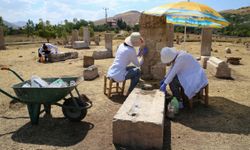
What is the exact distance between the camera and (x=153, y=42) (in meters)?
7.98

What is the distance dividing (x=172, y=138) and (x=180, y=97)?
5.47 feet

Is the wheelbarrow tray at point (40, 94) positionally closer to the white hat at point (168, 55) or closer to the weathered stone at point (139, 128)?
the weathered stone at point (139, 128)

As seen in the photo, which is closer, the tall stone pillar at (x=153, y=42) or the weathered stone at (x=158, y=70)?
the tall stone pillar at (x=153, y=42)

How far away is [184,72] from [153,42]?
266 centimetres

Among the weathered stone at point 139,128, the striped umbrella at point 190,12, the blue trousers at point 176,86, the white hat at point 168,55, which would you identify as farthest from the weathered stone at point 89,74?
the weathered stone at point 139,128

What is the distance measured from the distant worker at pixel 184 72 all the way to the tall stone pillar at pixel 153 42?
2.50 metres

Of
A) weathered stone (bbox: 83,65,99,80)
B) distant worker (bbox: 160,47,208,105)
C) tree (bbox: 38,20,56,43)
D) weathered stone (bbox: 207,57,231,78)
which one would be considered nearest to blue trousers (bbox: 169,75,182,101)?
distant worker (bbox: 160,47,208,105)

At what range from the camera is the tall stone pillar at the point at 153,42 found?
782 cm

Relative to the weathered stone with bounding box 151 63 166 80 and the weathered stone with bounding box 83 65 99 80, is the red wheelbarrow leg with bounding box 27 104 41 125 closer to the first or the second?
the weathered stone with bounding box 83 65 99 80

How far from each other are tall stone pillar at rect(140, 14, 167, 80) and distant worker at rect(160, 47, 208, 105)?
2.50m

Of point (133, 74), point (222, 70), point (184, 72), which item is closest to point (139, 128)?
point (184, 72)

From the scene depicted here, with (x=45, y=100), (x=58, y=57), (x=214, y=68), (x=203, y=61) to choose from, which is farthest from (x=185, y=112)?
(x=58, y=57)

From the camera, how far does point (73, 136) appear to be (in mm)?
4465

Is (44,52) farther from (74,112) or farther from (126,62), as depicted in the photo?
(74,112)
